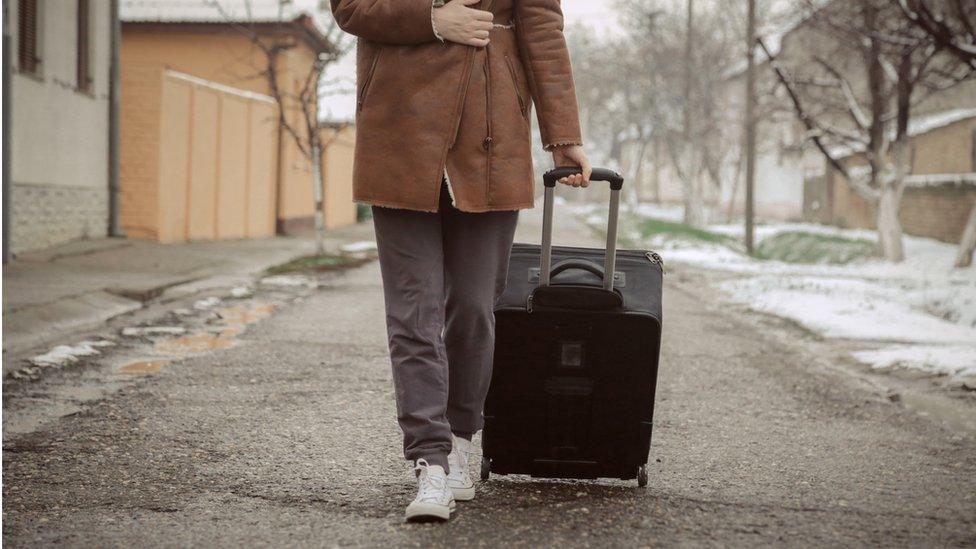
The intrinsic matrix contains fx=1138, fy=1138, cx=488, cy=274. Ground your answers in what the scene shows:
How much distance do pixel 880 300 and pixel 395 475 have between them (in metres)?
7.86

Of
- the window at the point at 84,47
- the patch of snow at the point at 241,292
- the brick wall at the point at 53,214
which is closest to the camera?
the patch of snow at the point at 241,292

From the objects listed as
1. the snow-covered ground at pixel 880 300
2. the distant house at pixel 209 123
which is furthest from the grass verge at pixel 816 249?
the distant house at pixel 209 123

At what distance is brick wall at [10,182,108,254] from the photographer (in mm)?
12969

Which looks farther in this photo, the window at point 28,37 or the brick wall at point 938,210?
the brick wall at point 938,210

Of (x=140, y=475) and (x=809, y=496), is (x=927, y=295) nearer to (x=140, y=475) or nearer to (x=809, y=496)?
(x=809, y=496)

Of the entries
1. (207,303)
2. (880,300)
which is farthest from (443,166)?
(880,300)

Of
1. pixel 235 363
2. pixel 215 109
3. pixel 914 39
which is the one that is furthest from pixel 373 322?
pixel 215 109

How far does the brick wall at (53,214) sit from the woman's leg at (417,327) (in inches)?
399

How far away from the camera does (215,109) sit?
18.7m

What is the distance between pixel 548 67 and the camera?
130 inches

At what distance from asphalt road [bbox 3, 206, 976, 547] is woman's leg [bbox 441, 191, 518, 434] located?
1.18 ft

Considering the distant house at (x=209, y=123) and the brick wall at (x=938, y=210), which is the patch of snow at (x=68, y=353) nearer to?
the distant house at (x=209, y=123)

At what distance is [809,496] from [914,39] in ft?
39.2

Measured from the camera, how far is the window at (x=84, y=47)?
15547 mm
